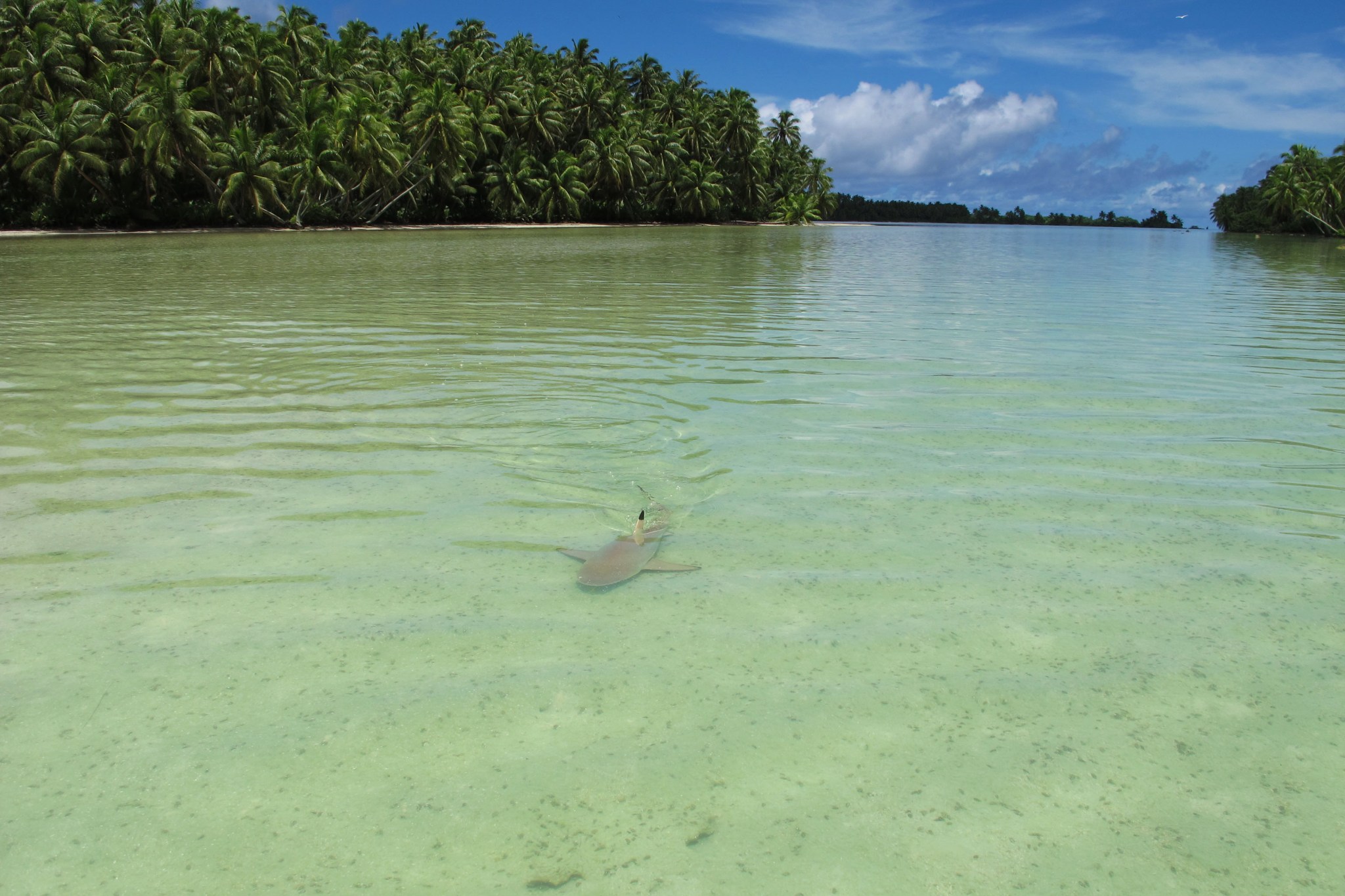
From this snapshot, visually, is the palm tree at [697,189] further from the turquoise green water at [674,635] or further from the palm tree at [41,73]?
the turquoise green water at [674,635]

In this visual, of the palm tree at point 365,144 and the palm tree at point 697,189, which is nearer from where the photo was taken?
the palm tree at point 365,144

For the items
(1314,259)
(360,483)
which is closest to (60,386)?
(360,483)

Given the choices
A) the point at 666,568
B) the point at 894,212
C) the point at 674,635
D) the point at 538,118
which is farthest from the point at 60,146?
the point at 894,212

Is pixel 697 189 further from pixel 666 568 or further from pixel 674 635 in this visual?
pixel 674 635

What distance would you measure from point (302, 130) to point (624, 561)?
162 feet

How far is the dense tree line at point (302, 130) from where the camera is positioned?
39.5 meters

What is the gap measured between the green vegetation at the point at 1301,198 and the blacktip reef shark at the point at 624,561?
77.9 meters

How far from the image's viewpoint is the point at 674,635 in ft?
9.38

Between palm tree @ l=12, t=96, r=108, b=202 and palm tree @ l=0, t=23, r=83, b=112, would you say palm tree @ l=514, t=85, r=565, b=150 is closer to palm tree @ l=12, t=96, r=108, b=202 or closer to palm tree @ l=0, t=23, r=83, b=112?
palm tree @ l=0, t=23, r=83, b=112

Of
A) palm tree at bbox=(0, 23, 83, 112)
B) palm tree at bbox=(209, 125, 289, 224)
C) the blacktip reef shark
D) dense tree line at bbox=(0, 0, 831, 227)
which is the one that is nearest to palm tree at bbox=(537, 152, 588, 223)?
dense tree line at bbox=(0, 0, 831, 227)

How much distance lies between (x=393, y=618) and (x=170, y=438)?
298 centimetres

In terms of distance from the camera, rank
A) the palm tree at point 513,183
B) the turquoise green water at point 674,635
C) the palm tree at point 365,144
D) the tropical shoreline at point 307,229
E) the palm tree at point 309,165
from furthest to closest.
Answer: the palm tree at point 513,183 → the palm tree at point 365,144 → the palm tree at point 309,165 → the tropical shoreline at point 307,229 → the turquoise green water at point 674,635

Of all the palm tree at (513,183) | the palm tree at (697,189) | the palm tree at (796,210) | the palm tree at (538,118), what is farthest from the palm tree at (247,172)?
the palm tree at (796,210)

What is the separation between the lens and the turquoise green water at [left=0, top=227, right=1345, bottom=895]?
6.41ft
